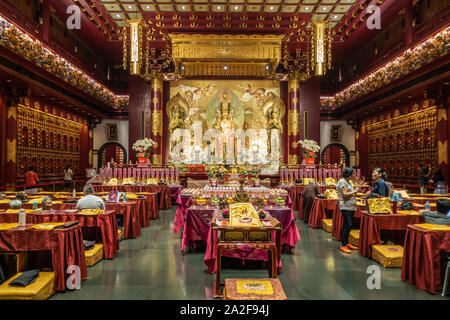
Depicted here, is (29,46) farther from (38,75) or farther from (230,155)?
(230,155)

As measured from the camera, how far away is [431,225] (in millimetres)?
3387

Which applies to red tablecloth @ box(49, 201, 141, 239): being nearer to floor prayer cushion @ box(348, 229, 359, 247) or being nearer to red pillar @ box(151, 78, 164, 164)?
floor prayer cushion @ box(348, 229, 359, 247)

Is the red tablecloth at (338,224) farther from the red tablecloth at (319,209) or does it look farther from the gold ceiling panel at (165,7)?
the gold ceiling panel at (165,7)

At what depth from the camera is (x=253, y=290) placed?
2.55 metres

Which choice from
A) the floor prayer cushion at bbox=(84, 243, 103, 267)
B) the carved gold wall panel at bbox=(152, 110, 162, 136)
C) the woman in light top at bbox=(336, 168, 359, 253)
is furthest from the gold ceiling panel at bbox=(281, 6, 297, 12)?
the floor prayer cushion at bbox=(84, 243, 103, 267)

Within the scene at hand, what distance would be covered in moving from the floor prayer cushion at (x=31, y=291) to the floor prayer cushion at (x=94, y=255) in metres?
0.96

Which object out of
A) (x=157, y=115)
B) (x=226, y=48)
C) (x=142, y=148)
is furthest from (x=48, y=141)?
(x=226, y=48)

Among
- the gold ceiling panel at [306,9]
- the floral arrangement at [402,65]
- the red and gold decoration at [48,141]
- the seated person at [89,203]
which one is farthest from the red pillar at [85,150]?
the floral arrangement at [402,65]

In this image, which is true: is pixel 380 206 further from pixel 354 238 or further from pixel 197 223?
pixel 197 223

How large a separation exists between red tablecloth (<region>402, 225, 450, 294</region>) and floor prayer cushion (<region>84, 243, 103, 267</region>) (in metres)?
3.98

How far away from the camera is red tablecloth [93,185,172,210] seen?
29.0ft

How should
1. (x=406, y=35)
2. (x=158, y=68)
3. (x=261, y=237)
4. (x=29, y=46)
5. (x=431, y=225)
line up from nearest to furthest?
(x=261, y=237) < (x=431, y=225) < (x=29, y=46) < (x=406, y=35) < (x=158, y=68)

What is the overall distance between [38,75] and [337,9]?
1046 cm

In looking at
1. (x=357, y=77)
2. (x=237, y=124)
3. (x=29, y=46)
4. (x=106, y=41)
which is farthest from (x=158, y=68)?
(x=357, y=77)
